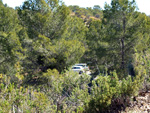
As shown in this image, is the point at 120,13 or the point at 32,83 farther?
the point at 120,13

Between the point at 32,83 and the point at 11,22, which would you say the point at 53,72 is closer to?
the point at 32,83

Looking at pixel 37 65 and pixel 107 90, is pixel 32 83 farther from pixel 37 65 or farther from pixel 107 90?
pixel 107 90

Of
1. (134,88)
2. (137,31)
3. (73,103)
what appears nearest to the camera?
(134,88)

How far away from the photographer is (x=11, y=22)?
15414mm

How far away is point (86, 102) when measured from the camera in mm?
4676

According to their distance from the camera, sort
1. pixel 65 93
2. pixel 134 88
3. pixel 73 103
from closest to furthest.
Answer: pixel 134 88 < pixel 73 103 < pixel 65 93

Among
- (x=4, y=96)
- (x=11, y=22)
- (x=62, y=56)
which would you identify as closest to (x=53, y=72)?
(x=62, y=56)

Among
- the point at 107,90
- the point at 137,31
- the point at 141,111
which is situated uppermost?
the point at 137,31

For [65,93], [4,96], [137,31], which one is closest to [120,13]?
[137,31]

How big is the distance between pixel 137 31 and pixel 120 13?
6.07 feet

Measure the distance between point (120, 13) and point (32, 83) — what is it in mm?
8173

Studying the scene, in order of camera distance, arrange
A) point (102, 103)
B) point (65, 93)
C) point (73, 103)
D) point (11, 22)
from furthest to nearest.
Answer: point (11, 22), point (65, 93), point (73, 103), point (102, 103)

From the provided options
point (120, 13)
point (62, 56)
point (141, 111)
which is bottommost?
point (141, 111)

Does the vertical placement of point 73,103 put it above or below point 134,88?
below
